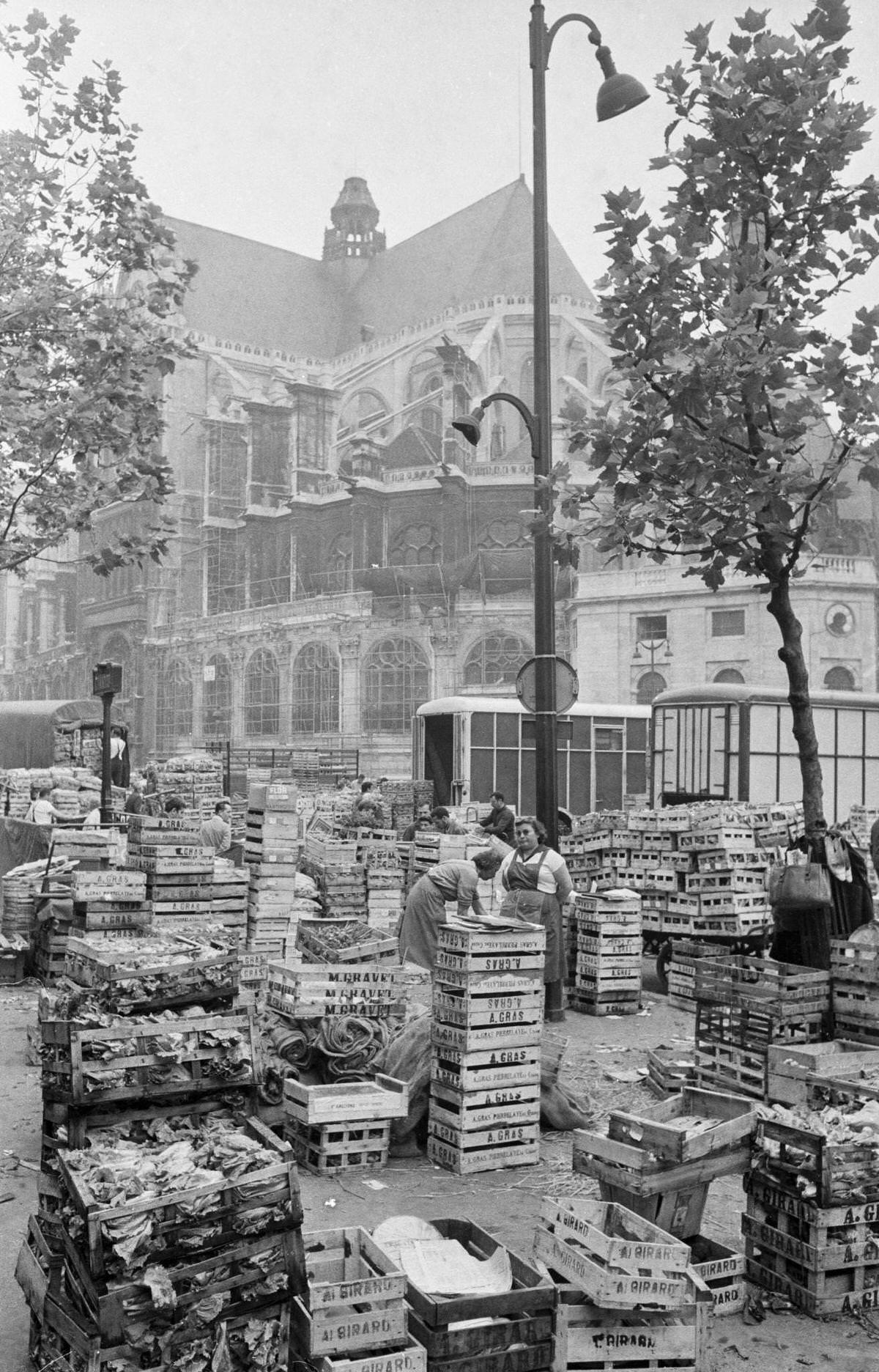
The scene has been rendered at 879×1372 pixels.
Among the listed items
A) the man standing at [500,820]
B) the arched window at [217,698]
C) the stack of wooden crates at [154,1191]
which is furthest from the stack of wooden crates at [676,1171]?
the arched window at [217,698]

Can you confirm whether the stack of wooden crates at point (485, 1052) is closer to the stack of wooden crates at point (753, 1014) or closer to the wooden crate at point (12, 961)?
the stack of wooden crates at point (753, 1014)

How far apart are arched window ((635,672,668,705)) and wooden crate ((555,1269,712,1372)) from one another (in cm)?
4329

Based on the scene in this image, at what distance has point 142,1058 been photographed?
494cm

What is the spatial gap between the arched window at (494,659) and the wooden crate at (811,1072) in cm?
4322

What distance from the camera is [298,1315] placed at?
374 centimetres

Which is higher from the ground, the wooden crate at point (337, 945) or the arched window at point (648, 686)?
the arched window at point (648, 686)

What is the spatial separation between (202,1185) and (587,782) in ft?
77.8

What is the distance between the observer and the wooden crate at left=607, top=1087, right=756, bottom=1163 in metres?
4.70

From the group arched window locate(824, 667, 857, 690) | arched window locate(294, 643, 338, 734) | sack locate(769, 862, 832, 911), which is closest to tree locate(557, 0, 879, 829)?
sack locate(769, 862, 832, 911)

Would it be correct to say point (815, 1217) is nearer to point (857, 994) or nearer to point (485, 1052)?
point (485, 1052)

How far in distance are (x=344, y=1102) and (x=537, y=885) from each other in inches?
139

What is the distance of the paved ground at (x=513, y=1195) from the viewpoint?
4.38 m

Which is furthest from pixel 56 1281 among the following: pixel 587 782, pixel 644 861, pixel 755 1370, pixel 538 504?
pixel 587 782

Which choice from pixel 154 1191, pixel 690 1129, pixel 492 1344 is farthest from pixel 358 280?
pixel 492 1344
